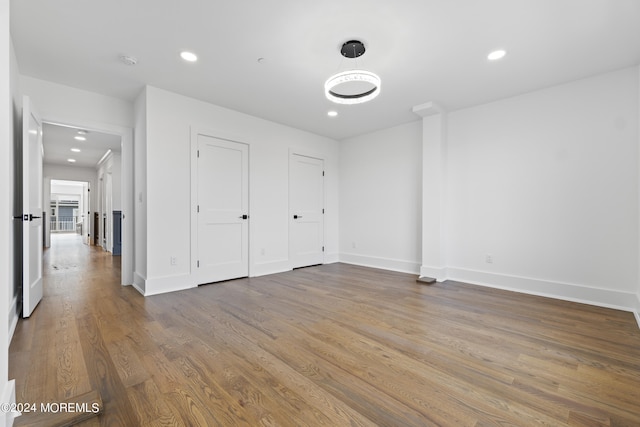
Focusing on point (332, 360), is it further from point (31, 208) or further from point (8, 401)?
point (31, 208)

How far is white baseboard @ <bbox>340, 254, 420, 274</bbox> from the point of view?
16.4ft

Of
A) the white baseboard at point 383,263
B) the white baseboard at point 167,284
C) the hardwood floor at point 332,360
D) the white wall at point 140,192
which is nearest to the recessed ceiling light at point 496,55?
the hardwood floor at point 332,360

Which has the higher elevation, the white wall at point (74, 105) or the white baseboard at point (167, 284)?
the white wall at point (74, 105)

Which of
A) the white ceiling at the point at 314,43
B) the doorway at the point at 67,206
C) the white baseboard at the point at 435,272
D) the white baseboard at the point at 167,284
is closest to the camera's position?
the white ceiling at the point at 314,43

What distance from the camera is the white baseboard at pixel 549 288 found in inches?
123

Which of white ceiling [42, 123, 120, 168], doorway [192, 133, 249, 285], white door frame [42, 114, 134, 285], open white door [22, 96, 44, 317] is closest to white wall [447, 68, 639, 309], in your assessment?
doorway [192, 133, 249, 285]

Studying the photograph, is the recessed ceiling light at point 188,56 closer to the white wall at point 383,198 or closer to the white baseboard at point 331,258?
the white wall at point 383,198

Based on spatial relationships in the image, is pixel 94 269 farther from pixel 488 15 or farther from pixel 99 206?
pixel 488 15

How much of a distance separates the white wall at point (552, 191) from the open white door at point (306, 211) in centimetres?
254

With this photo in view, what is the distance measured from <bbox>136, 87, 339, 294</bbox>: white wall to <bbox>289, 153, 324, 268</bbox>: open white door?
192 mm

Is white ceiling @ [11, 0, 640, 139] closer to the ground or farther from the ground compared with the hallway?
farther from the ground

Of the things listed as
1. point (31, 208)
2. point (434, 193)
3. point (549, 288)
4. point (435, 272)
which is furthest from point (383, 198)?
point (31, 208)

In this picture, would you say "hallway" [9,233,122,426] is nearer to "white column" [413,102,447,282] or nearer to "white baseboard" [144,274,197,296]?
"white baseboard" [144,274,197,296]

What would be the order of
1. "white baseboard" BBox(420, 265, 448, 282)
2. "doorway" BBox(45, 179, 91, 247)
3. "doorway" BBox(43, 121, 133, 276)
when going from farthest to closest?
"doorway" BBox(45, 179, 91, 247)
"doorway" BBox(43, 121, 133, 276)
"white baseboard" BBox(420, 265, 448, 282)
